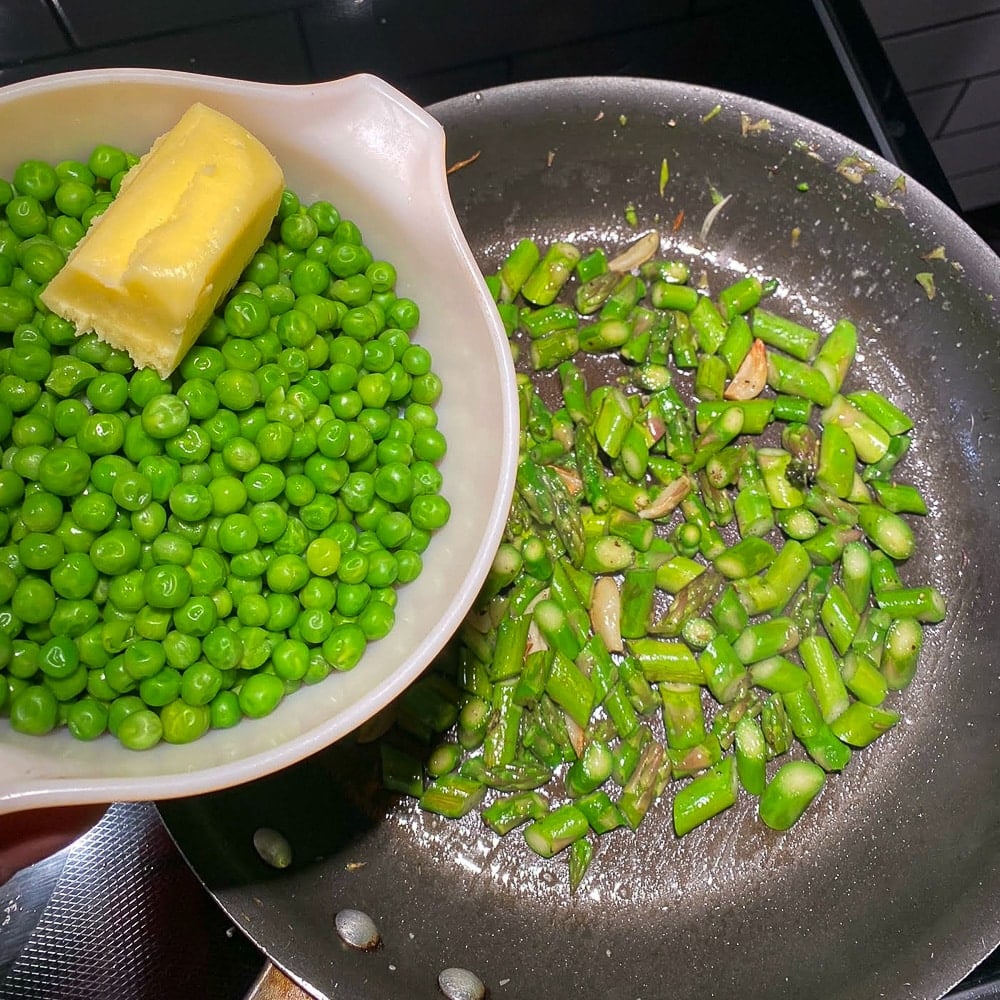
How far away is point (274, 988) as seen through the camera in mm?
2049

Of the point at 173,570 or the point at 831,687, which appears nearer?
the point at 173,570

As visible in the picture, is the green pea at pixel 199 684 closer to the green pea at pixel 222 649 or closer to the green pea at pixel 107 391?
the green pea at pixel 222 649

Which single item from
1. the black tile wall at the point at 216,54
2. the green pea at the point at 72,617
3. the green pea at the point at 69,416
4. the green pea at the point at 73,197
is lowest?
the green pea at the point at 72,617

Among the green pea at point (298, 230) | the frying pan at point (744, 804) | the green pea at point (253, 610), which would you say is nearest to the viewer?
the green pea at point (253, 610)

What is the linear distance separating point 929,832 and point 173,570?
1883 mm

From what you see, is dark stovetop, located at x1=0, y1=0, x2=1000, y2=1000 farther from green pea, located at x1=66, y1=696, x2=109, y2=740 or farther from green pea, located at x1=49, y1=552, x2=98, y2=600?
green pea, located at x1=49, y1=552, x2=98, y2=600

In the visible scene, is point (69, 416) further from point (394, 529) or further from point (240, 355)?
point (394, 529)

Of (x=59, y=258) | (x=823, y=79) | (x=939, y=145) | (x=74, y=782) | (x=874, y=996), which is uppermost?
(x=59, y=258)

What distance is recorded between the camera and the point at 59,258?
1576 mm

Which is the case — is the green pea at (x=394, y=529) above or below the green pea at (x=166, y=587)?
below

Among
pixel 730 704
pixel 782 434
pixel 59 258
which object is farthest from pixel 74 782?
pixel 782 434

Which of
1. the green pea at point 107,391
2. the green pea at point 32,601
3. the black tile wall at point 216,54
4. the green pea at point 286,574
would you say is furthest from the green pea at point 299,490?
the black tile wall at point 216,54

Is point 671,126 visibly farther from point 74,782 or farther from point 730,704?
point 74,782

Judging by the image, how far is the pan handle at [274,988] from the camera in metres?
2.04
